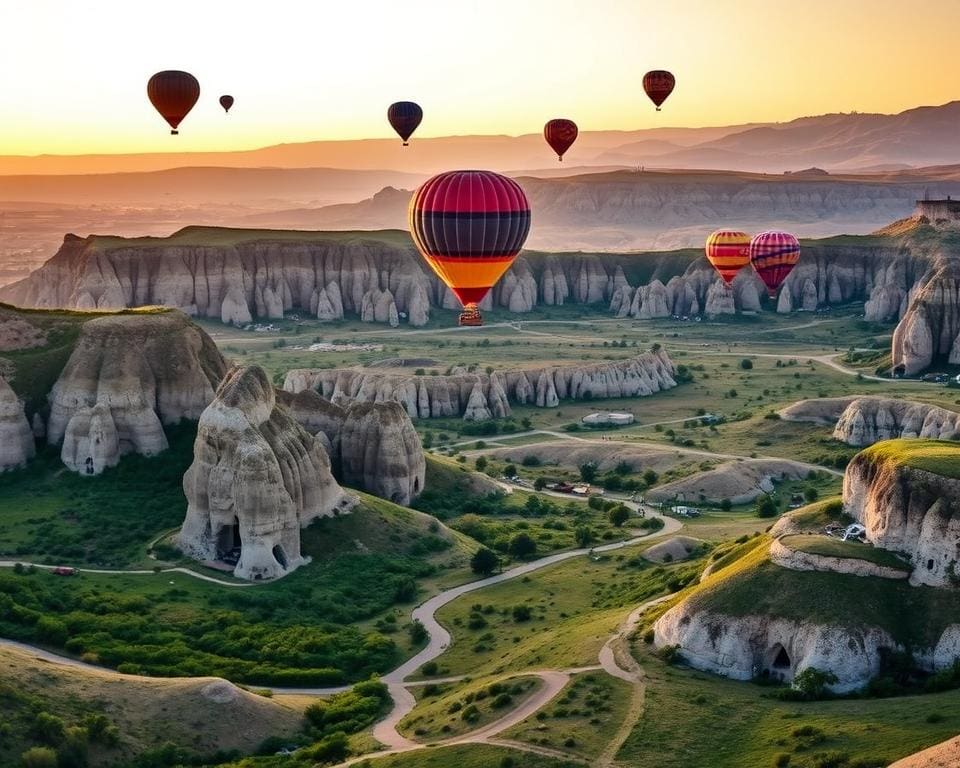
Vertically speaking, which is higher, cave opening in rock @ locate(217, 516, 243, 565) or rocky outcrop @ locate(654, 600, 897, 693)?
cave opening in rock @ locate(217, 516, 243, 565)

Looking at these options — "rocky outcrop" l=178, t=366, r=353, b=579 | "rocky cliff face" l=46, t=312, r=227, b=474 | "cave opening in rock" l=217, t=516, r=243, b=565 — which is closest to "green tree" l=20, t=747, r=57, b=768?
"rocky outcrop" l=178, t=366, r=353, b=579

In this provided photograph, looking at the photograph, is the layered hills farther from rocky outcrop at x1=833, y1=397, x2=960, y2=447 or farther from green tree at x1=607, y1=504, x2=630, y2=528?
rocky outcrop at x1=833, y1=397, x2=960, y2=447

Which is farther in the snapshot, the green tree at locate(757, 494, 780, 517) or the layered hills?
the green tree at locate(757, 494, 780, 517)

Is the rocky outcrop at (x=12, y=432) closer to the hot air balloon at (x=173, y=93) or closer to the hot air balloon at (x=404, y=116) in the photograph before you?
the hot air balloon at (x=173, y=93)

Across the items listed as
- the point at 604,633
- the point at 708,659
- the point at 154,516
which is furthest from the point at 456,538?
the point at 708,659

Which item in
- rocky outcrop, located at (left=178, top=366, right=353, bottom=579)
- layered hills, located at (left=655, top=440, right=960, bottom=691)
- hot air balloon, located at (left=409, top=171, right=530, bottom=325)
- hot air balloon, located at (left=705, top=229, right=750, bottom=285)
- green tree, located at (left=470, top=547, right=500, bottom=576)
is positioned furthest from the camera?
hot air balloon, located at (left=705, top=229, right=750, bottom=285)

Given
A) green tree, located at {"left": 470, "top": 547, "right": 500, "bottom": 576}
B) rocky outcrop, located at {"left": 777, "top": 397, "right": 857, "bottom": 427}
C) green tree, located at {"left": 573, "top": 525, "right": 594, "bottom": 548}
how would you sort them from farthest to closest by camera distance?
rocky outcrop, located at {"left": 777, "top": 397, "right": 857, "bottom": 427} < green tree, located at {"left": 573, "top": 525, "right": 594, "bottom": 548} < green tree, located at {"left": 470, "top": 547, "right": 500, "bottom": 576}

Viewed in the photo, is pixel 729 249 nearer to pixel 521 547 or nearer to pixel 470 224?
pixel 470 224
